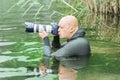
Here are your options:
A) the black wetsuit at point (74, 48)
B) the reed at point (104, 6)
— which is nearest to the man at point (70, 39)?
the black wetsuit at point (74, 48)

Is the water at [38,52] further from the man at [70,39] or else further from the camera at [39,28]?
the camera at [39,28]

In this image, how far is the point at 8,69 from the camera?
7.26 m

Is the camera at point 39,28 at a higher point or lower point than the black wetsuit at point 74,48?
higher

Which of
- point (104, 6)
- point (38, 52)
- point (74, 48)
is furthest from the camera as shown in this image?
point (104, 6)

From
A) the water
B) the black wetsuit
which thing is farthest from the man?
the water

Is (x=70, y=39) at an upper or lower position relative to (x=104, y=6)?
lower

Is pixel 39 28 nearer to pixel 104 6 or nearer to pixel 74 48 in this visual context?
pixel 74 48

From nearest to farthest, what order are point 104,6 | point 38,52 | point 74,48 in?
point 74,48 → point 38,52 → point 104,6

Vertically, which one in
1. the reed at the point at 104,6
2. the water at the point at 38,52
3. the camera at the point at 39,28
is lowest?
the water at the point at 38,52

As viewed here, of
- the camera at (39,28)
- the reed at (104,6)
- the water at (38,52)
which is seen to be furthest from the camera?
the reed at (104,6)

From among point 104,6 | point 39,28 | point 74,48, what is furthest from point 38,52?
point 104,6

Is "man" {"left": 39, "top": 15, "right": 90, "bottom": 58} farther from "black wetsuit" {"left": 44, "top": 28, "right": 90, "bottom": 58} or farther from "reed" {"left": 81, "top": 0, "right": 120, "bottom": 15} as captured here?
"reed" {"left": 81, "top": 0, "right": 120, "bottom": 15}

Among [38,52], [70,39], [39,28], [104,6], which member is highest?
[104,6]

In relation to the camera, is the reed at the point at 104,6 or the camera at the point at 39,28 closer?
the camera at the point at 39,28
